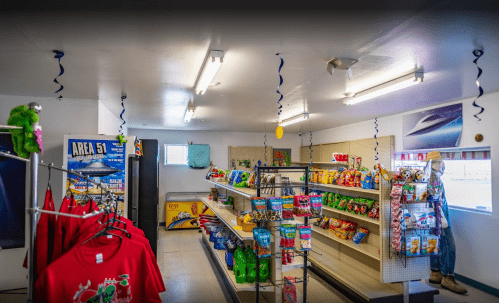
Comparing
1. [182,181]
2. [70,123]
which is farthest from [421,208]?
[182,181]

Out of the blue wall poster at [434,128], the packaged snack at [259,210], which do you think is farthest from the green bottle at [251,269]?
the blue wall poster at [434,128]

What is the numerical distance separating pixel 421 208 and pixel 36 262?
12.9 feet

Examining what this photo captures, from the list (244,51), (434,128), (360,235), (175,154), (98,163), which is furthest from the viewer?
(175,154)

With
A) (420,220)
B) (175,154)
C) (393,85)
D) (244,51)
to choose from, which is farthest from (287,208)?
(175,154)

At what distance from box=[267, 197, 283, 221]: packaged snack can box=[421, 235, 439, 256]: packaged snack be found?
1828mm

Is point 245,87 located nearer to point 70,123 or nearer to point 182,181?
point 70,123

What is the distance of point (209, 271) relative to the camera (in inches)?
215

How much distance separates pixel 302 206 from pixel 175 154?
7.25 metres

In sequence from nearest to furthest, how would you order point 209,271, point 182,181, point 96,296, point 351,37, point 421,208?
point 96,296 → point 351,37 → point 421,208 → point 209,271 → point 182,181

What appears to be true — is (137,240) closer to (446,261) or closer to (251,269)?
(251,269)

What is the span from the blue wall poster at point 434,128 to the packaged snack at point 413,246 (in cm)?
248

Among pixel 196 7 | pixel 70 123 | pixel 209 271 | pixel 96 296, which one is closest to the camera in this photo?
pixel 96 296

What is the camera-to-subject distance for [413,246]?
11.8ft

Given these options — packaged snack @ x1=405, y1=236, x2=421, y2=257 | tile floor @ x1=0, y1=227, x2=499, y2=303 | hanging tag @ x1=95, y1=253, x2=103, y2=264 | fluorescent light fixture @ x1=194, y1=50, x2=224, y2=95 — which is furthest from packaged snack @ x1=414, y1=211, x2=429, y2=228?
hanging tag @ x1=95, y1=253, x2=103, y2=264
